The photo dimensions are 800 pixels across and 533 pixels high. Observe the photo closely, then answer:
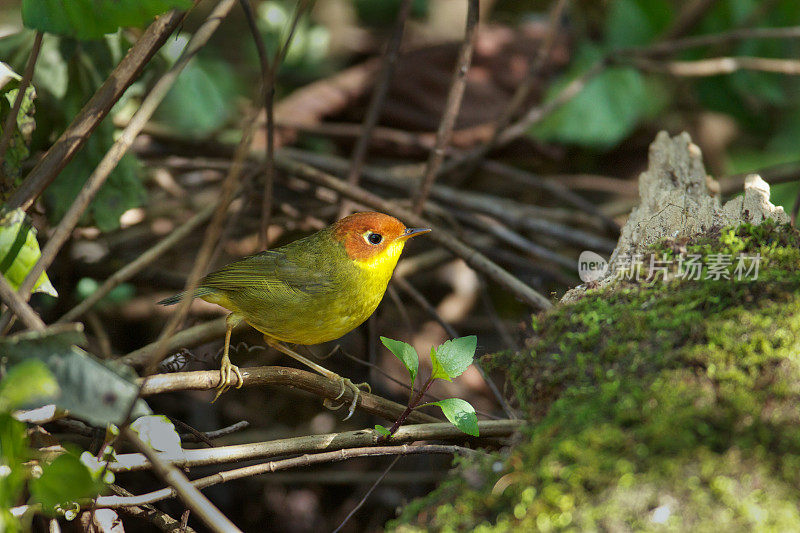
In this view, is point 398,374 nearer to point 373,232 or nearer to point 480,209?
point 480,209

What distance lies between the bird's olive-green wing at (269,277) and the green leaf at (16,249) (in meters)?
1.20

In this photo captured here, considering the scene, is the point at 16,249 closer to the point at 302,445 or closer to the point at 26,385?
the point at 26,385

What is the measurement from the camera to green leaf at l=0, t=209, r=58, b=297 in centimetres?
204

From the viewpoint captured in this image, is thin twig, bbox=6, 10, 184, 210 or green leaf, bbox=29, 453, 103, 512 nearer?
green leaf, bbox=29, 453, 103, 512

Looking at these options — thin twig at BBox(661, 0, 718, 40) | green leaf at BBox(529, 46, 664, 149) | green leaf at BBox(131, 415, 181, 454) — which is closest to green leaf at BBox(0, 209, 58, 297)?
green leaf at BBox(131, 415, 181, 454)

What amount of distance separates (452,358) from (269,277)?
4.42 ft

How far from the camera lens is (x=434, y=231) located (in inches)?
139

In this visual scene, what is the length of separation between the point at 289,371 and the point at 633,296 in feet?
4.04

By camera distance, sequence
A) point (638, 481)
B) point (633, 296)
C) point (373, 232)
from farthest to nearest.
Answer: point (373, 232)
point (633, 296)
point (638, 481)

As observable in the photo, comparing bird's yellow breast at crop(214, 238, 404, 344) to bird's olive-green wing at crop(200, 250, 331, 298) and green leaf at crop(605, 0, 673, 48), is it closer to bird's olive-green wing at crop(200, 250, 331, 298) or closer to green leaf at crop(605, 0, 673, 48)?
bird's olive-green wing at crop(200, 250, 331, 298)

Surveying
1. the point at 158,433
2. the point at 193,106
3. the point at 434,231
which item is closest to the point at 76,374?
the point at 158,433

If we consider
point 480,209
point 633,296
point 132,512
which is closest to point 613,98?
point 480,209

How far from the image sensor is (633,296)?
200 cm

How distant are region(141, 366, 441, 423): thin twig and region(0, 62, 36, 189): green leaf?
1.15 metres
